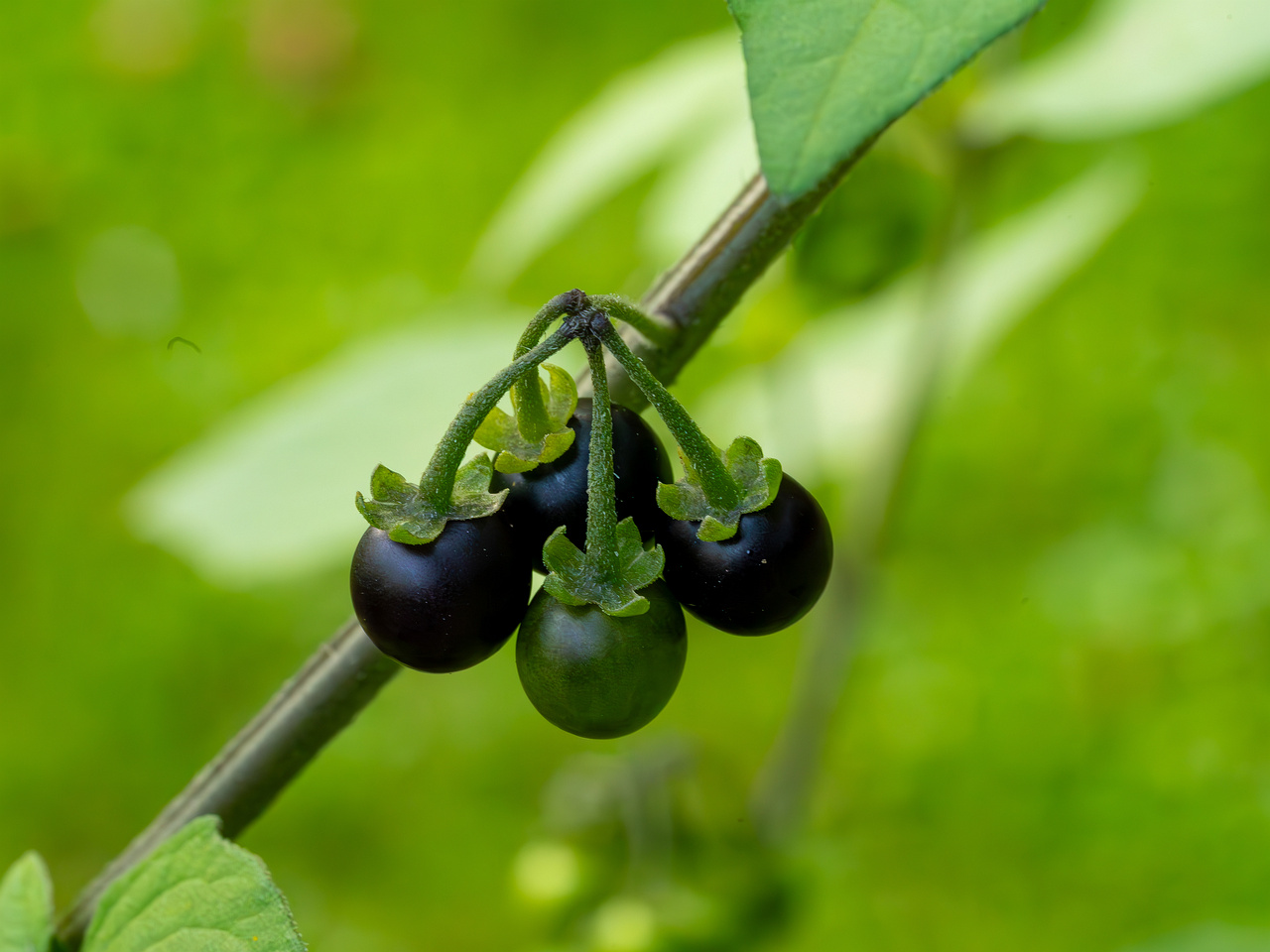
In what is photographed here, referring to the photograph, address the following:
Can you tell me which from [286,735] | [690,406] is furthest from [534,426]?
[690,406]

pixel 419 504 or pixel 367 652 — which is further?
pixel 367 652

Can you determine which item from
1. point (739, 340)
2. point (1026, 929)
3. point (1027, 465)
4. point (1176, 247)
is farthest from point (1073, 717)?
point (739, 340)

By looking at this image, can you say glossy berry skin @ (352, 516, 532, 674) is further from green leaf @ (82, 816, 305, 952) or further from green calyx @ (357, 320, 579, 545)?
green leaf @ (82, 816, 305, 952)

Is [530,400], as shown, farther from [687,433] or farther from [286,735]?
[286,735]

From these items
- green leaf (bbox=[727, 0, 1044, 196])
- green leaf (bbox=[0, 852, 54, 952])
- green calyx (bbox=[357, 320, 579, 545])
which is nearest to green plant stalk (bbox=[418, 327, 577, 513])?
green calyx (bbox=[357, 320, 579, 545])

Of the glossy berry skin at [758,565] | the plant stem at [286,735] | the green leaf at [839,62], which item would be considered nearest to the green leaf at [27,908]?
the plant stem at [286,735]
